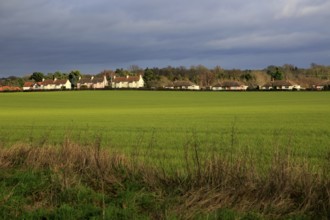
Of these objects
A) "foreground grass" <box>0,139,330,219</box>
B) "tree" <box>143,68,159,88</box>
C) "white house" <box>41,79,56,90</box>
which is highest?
"tree" <box>143,68,159,88</box>

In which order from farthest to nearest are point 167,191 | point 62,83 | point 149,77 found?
point 62,83 → point 149,77 → point 167,191

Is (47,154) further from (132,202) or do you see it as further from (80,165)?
(132,202)

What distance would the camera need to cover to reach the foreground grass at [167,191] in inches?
300

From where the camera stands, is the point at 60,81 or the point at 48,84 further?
the point at 60,81

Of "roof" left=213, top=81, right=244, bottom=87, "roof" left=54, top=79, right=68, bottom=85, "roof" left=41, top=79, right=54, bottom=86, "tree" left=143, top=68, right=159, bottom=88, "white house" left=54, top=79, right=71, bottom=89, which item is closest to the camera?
"roof" left=213, top=81, right=244, bottom=87

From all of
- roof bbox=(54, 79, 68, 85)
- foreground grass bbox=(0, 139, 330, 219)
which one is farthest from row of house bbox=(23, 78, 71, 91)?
foreground grass bbox=(0, 139, 330, 219)

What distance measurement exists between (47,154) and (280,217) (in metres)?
7.06

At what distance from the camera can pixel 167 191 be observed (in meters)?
8.77

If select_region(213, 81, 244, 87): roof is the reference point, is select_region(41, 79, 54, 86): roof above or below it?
above

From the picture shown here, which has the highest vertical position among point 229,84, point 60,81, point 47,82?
point 60,81

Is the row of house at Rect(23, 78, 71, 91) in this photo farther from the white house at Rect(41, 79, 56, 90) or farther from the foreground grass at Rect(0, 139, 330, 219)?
the foreground grass at Rect(0, 139, 330, 219)

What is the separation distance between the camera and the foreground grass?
7609 millimetres

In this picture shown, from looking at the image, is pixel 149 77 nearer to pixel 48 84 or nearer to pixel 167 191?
pixel 48 84

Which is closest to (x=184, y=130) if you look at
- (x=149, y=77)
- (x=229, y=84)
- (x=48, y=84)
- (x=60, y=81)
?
(x=149, y=77)
